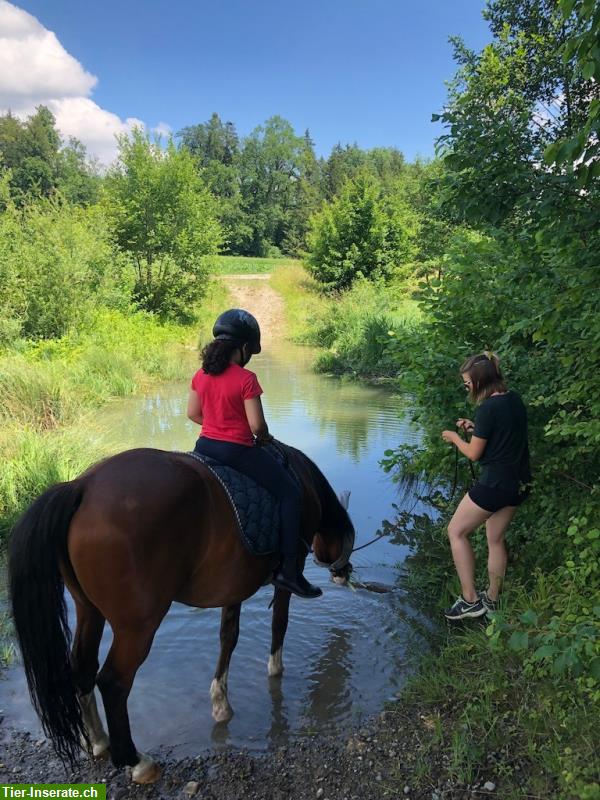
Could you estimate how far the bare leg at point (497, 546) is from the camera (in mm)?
3938

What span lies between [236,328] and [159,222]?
25587 mm

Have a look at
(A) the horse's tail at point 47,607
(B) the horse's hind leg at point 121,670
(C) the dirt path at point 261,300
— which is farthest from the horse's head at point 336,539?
(C) the dirt path at point 261,300

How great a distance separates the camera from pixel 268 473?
11.5 ft

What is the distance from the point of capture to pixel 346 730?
11.3 ft

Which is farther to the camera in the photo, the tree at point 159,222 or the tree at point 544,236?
the tree at point 159,222

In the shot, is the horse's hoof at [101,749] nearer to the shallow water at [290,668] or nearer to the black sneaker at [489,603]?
the shallow water at [290,668]

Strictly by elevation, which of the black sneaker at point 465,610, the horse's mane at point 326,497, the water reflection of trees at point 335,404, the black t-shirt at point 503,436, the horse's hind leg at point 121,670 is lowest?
the water reflection of trees at point 335,404

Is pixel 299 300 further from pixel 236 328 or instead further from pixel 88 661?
pixel 88 661

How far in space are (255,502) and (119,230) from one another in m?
26.4

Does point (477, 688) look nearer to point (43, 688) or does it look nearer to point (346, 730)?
point (346, 730)

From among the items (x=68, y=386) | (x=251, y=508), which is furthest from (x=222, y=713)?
(x=68, y=386)

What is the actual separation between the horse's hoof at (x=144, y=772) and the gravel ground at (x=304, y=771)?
33 millimetres

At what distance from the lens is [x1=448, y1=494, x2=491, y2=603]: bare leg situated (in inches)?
155

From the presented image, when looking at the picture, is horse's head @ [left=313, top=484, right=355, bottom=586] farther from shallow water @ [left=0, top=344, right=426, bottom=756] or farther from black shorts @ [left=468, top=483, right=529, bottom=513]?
black shorts @ [left=468, top=483, right=529, bottom=513]
